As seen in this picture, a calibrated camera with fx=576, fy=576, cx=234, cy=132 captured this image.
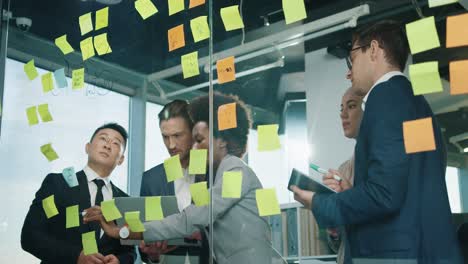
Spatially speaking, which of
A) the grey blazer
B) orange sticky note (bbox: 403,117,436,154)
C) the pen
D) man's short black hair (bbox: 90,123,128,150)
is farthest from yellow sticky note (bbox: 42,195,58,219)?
orange sticky note (bbox: 403,117,436,154)

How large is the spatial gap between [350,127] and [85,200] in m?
1.22

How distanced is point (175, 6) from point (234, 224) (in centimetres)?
92

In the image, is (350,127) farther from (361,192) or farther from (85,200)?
(85,200)

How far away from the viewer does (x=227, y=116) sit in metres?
2.07

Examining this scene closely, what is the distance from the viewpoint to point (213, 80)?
214 cm

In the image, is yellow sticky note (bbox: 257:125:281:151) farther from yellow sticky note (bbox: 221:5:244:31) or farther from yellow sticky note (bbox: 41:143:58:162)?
yellow sticky note (bbox: 41:143:58:162)

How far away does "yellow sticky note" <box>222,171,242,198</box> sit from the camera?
6.57ft

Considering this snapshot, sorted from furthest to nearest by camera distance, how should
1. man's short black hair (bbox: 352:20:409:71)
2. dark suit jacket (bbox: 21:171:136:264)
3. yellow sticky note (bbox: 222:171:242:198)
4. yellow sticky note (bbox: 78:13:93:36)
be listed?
yellow sticky note (bbox: 78:13:93:36) → dark suit jacket (bbox: 21:171:136:264) → yellow sticky note (bbox: 222:171:242:198) → man's short black hair (bbox: 352:20:409:71)

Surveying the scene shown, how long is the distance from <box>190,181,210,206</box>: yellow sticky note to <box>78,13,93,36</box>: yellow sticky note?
0.95 m

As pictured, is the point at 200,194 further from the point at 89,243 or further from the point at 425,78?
the point at 425,78

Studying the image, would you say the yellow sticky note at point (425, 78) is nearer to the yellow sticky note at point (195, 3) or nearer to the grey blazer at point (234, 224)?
the grey blazer at point (234, 224)

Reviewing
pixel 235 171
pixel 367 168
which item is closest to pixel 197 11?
pixel 235 171

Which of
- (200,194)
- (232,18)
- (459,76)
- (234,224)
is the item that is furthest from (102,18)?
(459,76)

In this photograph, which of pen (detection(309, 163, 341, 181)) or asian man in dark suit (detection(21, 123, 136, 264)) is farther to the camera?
asian man in dark suit (detection(21, 123, 136, 264))
